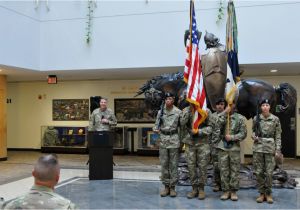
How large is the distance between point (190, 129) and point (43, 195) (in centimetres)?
431

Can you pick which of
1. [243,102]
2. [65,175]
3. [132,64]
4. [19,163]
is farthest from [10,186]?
[243,102]

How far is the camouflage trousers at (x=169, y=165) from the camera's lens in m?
6.02

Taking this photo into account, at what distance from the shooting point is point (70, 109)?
42.7ft

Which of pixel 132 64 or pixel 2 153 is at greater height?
pixel 132 64

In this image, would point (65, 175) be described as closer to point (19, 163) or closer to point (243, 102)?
point (19, 163)

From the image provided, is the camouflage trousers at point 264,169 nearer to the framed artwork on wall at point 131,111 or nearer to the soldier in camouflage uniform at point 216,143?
the soldier in camouflage uniform at point 216,143

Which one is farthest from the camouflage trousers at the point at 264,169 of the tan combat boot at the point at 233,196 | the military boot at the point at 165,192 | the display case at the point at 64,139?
the display case at the point at 64,139

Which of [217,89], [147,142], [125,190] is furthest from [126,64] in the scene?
[125,190]

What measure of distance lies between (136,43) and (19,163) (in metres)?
4.59

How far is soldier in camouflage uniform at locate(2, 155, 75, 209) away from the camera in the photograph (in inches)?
70.9

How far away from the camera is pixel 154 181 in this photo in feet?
24.6

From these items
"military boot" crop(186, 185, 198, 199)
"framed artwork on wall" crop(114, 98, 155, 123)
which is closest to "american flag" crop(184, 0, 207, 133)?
"military boot" crop(186, 185, 198, 199)

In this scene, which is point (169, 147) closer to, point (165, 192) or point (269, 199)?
point (165, 192)

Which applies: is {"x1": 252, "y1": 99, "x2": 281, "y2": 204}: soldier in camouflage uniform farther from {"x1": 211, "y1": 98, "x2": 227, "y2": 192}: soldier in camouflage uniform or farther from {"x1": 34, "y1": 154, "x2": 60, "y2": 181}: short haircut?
{"x1": 34, "y1": 154, "x2": 60, "y2": 181}: short haircut
